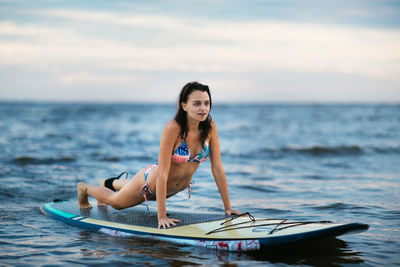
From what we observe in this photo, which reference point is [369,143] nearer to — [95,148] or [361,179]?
[361,179]

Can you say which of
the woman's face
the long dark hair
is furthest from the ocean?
the woman's face

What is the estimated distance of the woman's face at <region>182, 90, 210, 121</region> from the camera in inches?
180

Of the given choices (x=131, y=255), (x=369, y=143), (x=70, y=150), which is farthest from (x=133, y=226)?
(x=369, y=143)

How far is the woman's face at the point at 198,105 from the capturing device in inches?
180

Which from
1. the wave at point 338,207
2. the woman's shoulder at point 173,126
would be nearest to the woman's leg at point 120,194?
the woman's shoulder at point 173,126

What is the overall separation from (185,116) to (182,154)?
0.44 meters

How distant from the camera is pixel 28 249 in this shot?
4.59 m

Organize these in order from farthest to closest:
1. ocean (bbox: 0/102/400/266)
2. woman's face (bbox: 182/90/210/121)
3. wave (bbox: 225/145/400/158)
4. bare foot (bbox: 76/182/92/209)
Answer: wave (bbox: 225/145/400/158) < bare foot (bbox: 76/182/92/209) < woman's face (bbox: 182/90/210/121) < ocean (bbox: 0/102/400/266)

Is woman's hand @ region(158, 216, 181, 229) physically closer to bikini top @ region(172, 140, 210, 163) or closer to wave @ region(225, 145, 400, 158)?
bikini top @ region(172, 140, 210, 163)

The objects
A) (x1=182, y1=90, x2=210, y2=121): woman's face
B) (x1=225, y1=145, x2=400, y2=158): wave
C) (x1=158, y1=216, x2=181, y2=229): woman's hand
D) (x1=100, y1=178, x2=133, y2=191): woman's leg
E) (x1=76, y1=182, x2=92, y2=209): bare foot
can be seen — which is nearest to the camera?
(x1=182, y1=90, x2=210, y2=121): woman's face

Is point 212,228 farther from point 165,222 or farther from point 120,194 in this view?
point 120,194

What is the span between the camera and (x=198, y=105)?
15.0ft

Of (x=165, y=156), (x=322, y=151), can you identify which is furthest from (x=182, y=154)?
(x=322, y=151)

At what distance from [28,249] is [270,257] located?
2.60 meters
